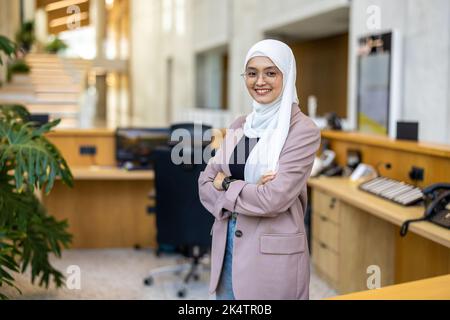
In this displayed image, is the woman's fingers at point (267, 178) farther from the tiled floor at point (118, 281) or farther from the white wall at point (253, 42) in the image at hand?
the white wall at point (253, 42)

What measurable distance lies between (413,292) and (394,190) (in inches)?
85.8

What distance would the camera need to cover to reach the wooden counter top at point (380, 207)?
117 inches

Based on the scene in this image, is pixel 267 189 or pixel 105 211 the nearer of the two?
pixel 267 189

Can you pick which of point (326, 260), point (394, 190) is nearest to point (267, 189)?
point (394, 190)

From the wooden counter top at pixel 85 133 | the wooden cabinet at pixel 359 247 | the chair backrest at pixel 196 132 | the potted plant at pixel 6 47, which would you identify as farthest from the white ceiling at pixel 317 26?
the potted plant at pixel 6 47

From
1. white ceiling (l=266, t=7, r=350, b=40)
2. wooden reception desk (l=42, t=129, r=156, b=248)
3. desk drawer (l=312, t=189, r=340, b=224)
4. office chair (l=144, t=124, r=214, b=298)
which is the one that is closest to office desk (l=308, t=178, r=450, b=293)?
desk drawer (l=312, t=189, r=340, b=224)

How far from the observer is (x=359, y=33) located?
7.86m

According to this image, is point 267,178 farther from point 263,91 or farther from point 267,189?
point 263,91

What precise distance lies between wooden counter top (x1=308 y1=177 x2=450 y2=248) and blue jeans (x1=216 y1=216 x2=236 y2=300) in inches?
49.7

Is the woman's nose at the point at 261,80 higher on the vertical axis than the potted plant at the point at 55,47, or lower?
lower

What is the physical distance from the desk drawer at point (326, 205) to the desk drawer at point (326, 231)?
0.04m

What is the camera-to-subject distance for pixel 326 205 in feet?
15.5

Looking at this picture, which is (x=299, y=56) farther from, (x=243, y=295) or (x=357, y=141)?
(x=243, y=295)

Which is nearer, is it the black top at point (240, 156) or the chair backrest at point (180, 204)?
the black top at point (240, 156)
